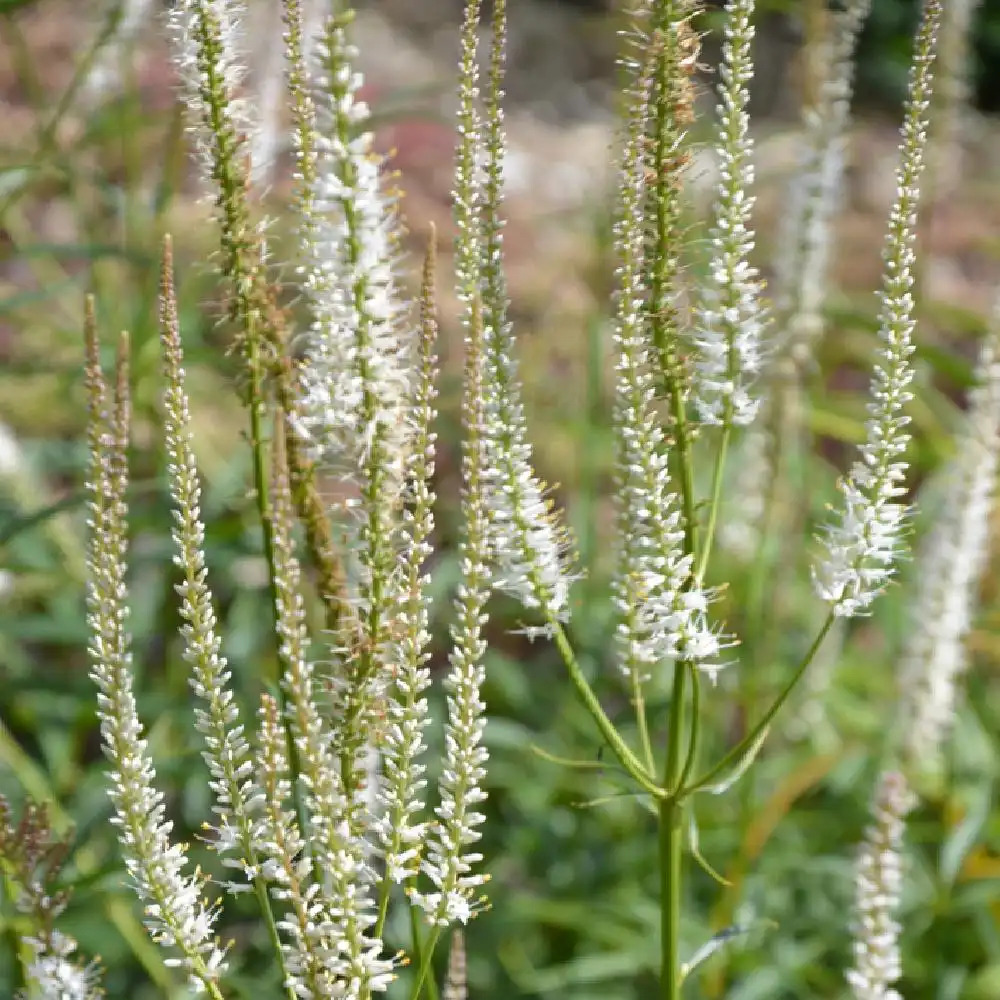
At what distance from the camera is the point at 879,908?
183 cm

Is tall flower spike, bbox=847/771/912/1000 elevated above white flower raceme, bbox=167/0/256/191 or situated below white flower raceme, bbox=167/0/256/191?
below

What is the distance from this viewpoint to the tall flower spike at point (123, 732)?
1.14 meters

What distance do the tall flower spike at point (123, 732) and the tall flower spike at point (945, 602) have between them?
2240mm

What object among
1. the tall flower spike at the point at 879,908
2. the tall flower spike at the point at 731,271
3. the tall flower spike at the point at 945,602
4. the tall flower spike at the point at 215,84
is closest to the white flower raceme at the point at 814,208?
the tall flower spike at the point at 945,602

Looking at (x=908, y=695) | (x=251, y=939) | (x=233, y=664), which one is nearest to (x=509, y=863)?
(x=251, y=939)

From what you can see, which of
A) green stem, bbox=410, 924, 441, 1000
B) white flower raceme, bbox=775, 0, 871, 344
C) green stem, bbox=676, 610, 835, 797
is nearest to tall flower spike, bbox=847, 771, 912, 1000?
green stem, bbox=676, 610, 835, 797

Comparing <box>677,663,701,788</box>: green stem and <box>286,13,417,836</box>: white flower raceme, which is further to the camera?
<box>677,663,701,788</box>: green stem

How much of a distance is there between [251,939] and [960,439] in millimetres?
2275

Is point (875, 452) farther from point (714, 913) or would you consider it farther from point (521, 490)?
point (714, 913)

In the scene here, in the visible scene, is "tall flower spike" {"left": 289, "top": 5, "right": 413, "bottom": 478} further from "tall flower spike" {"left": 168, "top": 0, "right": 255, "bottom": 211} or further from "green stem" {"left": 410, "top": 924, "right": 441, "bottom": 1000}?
"green stem" {"left": 410, "top": 924, "right": 441, "bottom": 1000}

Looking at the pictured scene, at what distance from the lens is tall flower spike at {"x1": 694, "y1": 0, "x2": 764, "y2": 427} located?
130 cm

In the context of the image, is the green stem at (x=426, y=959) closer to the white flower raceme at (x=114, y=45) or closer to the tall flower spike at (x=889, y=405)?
the tall flower spike at (x=889, y=405)

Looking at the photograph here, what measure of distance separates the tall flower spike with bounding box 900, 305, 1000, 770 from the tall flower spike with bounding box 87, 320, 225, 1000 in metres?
2.24

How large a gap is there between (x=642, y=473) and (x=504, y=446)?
5.8 inches
